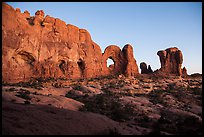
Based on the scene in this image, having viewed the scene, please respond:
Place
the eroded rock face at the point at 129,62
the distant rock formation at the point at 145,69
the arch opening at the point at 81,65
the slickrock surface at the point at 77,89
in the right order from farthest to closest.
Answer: the distant rock formation at the point at 145,69 < the eroded rock face at the point at 129,62 < the arch opening at the point at 81,65 < the slickrock surface at the point at 77,89

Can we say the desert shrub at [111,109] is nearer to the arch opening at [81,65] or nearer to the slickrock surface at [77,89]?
the slickrock surface at [77,89]

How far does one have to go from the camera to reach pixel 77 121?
28.6ft

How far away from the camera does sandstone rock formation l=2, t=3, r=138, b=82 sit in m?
24.8

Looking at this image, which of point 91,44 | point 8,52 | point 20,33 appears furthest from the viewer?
point 91,44

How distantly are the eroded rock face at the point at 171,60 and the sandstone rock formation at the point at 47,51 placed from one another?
8143 mm

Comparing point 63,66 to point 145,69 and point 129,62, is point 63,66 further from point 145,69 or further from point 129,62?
point 145,69

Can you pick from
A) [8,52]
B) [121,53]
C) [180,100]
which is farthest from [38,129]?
[121,53]

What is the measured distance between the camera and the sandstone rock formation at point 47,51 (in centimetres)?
2483

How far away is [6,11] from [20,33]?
3.21 m

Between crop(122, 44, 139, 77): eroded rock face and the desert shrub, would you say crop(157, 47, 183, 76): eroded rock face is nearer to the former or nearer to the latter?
crop(122, 44, 139, 77): eroded rock face

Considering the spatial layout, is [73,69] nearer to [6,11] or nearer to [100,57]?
[100,57]

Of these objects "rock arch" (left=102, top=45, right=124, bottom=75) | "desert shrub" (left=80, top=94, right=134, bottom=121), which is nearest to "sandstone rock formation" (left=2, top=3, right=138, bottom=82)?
"rock arch" (left=102, top=45, right=124, bottom=75)

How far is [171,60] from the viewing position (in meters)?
45.2

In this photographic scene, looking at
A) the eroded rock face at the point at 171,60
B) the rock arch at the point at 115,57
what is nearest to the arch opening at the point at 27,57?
the rock arch at the point at 115,57
